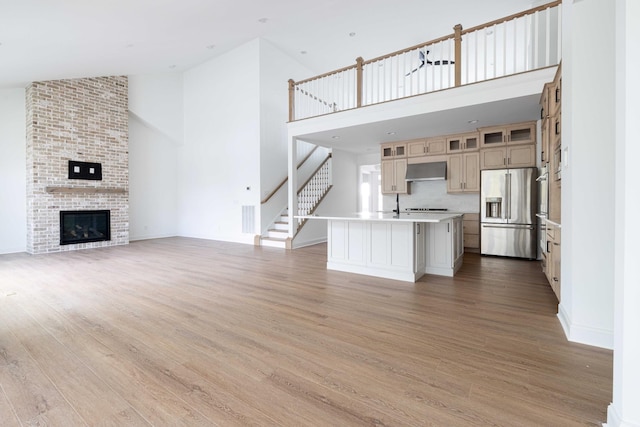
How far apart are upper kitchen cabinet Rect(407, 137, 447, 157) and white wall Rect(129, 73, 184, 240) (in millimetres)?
6632

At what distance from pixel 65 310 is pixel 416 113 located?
5.14 meters

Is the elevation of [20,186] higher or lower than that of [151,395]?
higher

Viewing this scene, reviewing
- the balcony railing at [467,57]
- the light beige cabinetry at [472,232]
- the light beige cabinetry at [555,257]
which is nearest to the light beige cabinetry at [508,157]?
the light beige cabinetry at [472,232]

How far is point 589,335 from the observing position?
2217 mm

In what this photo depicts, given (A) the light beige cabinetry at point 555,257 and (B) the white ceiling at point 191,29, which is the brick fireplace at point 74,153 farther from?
(A) the light beige cabinetry at point 555,257

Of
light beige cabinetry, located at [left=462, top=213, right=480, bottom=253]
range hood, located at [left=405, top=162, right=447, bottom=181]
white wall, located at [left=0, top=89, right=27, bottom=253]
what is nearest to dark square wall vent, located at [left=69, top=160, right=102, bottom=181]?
white wall, located at [left=0, top=89, right=27, bottom=253]

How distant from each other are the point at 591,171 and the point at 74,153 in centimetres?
881

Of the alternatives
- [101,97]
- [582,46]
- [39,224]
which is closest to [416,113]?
[582,46]

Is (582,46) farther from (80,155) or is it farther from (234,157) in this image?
(80,155)

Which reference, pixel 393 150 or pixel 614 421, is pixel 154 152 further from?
pixel 614 421

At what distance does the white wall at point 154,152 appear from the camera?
8125 millimetres

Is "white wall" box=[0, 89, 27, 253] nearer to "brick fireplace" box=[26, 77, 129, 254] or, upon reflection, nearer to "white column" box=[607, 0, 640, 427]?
"brick fireplace" box=[26, 77, 129, 254]

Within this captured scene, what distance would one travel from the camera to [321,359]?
6.66ft

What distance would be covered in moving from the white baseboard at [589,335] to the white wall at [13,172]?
920 centimetres
